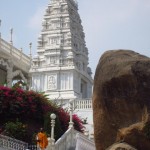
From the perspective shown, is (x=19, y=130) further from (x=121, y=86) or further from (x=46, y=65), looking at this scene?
(x=46, y=65)

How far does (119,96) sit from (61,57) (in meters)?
38.5

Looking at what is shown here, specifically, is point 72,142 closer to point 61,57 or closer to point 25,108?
point 25,108

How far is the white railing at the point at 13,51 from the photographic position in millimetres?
43062

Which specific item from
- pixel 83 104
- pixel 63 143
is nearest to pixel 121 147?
pixel 63 143

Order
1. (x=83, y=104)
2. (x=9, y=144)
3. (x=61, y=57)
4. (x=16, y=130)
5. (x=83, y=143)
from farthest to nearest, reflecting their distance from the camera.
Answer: (x=61, y=57) → (x=83, y=104) → (x=16, y=130) → (x=83, y=143) → (x=9, y=144)

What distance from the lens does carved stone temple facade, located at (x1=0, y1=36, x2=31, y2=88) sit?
140ft

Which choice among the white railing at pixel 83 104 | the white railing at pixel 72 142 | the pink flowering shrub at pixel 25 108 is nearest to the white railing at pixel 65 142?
the white railing at pixel 72 142

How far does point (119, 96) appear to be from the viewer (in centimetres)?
896

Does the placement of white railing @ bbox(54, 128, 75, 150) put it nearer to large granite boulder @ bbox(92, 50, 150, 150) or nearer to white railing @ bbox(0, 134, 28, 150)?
white railing @ bbox(0, 134, 28, 150)

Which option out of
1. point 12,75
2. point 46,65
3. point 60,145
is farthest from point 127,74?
point 46,65

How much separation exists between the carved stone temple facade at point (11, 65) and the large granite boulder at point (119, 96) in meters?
32.0

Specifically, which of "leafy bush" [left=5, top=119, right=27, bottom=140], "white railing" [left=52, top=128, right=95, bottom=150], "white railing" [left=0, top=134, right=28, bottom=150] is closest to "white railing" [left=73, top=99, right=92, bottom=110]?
"leafy bush" [left=5, top=119, right=27, bottom=140]

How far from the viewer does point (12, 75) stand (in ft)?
143

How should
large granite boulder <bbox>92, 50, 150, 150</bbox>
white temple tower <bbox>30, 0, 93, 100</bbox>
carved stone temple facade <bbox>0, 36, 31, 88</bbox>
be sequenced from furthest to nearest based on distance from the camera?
white temple tower <bbox>30, 0, 93, 100</bbox>, carved stone temple facade <bbox>0, 36, 31, 88</bbox>, large granite boulder <bbox>92, 50, 150, 150</bbox>
